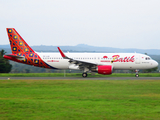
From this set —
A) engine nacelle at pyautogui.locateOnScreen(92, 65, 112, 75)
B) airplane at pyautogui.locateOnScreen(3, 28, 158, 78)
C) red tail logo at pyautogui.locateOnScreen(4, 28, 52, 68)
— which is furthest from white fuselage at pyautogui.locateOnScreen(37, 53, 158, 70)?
engine nacelle at pyautogui.locateOnScreen(92, 65, 112, 75)

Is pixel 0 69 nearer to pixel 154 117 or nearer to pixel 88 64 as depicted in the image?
pixel 88 64

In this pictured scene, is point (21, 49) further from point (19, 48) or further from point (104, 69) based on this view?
point (104, 69)

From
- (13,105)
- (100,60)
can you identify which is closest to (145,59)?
(100,60)

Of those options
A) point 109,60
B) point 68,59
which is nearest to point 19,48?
point 68,59

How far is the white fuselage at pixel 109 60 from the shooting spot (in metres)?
34.5

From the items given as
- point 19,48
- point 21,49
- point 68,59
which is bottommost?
point 68,59

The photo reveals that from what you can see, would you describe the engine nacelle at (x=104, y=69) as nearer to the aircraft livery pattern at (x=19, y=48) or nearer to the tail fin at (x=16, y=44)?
the aircraft livery pattern at (x=19, y=48)

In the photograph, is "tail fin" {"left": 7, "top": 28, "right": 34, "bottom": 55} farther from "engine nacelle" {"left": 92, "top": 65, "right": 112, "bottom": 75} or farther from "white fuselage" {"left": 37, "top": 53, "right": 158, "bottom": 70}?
"engine nacelle" {"left": 92, "top": 65, "right": 112, "bottom": 75}

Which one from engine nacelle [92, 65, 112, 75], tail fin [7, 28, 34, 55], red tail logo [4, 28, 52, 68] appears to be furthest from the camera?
tail fin [7, 28, 34, 55]

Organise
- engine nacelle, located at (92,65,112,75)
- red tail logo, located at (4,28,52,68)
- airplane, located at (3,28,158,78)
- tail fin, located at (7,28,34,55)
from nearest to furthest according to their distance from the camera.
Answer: engine nacelle, located at (92,65,112,75) → airplane, located at (3,28,158,78) → red tail logo, located at (4,28,52,68) → tail fin, located at (7,28,34,55)

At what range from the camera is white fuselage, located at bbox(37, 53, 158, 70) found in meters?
34.5

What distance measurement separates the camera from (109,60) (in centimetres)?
3450

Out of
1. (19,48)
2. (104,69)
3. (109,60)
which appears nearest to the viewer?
(104,69)

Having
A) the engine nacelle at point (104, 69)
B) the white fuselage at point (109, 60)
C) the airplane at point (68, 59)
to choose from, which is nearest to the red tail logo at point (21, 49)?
the airplane at point (68, 59)
